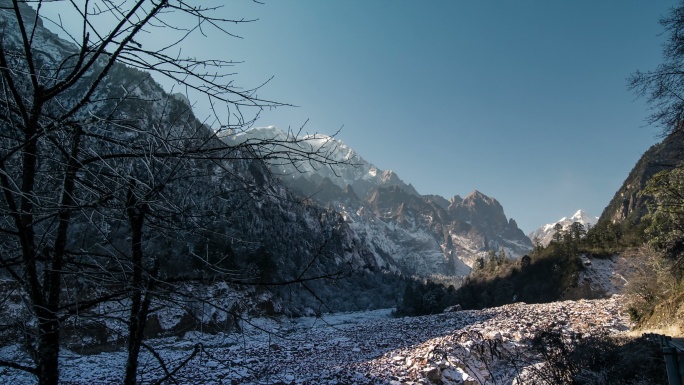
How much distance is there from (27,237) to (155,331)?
28.8m

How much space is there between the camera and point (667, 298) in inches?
545

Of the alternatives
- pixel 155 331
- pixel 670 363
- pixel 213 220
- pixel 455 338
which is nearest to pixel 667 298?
pixel 455 338

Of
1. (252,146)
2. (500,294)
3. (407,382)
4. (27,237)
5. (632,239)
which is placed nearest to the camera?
(27,237)

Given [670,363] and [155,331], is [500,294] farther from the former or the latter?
[670,363]

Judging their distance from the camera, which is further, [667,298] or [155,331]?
[155,331]

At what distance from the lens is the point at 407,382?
10.3m

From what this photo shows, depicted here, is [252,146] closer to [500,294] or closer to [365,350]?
[365,350]

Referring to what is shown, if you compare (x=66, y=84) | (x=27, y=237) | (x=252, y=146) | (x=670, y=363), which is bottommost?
(x=670, y=363)

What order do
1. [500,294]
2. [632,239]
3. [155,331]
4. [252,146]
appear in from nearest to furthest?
1. [252,146]
2. [155,331]
3. [632,239]
4. [500,294]

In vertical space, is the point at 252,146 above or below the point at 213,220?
above

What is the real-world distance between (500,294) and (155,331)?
4156 centimetres

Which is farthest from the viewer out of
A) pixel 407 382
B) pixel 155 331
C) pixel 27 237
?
pixel 155 331

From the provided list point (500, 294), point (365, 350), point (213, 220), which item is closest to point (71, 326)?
point (213, 220)

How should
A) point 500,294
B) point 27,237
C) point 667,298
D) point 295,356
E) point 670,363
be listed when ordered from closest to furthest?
point 27,237
point 670,363
point 667,298
point 295,356
point 500,294
